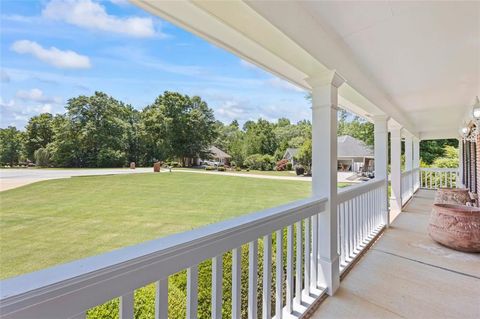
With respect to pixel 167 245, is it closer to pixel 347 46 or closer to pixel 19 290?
pixel 19 290

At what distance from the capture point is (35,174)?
127 cm

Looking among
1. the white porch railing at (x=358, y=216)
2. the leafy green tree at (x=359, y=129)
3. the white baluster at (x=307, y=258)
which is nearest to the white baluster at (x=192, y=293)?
the white baluster at (x=307, y=258)

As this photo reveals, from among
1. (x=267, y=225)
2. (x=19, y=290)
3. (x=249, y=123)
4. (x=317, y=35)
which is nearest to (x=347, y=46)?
(x=317, y=35)

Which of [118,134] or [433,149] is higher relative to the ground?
[433,149]

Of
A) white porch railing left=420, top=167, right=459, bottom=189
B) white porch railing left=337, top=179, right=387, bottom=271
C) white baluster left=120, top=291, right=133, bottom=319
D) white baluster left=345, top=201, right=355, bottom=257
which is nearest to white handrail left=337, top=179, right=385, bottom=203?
white porch railing left=337, top=179, right=387, bottom=271

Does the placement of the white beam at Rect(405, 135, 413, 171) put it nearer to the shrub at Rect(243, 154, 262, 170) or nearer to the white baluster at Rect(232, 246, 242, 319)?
the shrub at Rect(243, 154, 262, 170)

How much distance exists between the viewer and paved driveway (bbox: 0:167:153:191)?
42.5 inches

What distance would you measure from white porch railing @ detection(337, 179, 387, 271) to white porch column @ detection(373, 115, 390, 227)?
0.16 feet

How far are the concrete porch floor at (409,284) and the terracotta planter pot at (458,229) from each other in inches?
3.9

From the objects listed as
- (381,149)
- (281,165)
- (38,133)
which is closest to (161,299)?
(38,133)

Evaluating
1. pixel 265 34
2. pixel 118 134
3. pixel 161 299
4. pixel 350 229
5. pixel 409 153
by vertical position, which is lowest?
pixel 350 229

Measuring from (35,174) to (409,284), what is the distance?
3.11 metres

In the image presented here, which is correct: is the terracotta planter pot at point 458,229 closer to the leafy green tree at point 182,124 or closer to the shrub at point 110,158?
the leafy green tree at point 182,124

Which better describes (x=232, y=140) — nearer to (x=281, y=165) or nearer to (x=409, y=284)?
(x=281, y=165)
